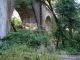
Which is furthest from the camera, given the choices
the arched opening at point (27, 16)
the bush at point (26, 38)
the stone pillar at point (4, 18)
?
the arched opening at point (27, 16)

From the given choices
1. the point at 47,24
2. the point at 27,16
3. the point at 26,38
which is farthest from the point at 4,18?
the point at 47,24

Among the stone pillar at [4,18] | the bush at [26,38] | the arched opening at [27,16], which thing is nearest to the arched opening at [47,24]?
the arched opening at [27,16]

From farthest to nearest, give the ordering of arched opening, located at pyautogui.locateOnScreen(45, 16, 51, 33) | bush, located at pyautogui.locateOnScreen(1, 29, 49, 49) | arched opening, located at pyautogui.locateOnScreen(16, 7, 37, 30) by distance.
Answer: arched opening, located at pyautogui.locateOnScreen(16, 7, 37, 30), arched opening, located at pyautogui.locateOnScreen(45, 16, 51, 33), bush, located at pyautogui.locateOnScreen(1, 29, 49, 49)

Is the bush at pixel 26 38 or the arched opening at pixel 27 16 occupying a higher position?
the arched opening at pixel 27 16

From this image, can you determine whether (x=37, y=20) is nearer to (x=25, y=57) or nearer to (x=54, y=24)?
(x=54, y=24)

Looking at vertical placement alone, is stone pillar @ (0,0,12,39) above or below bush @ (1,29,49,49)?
above

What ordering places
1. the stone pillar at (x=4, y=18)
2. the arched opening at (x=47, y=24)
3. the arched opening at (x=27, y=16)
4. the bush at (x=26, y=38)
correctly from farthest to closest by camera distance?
the arched opening at (x=27, y=16) < the arched opening at (x=47, y=24) < the stone pillar at (x=4, y=18) < the bush at (x=26, y=38)

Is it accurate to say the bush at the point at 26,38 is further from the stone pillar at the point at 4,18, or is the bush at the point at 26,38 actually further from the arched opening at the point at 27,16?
the arched opening at the point at 27,16

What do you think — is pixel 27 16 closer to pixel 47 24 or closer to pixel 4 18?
pixel 47 24

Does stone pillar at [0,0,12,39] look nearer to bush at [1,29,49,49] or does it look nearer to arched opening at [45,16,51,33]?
bush at [1,29,49,49]

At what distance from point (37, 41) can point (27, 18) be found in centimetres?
367

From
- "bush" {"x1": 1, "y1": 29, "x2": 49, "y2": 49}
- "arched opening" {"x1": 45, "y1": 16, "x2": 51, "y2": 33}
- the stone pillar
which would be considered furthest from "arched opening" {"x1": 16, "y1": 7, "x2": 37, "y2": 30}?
"bush" {"x1": 1, "y1": 29, "x2": 49, "y2": 49}

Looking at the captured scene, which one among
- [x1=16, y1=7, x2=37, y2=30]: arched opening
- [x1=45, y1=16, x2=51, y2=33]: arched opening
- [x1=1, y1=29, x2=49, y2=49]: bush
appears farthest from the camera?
[x1=16, y1=7, x2=37, y2=30]: arched opening

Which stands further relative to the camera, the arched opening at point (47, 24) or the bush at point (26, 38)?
the arched opening at point (47, 24)
